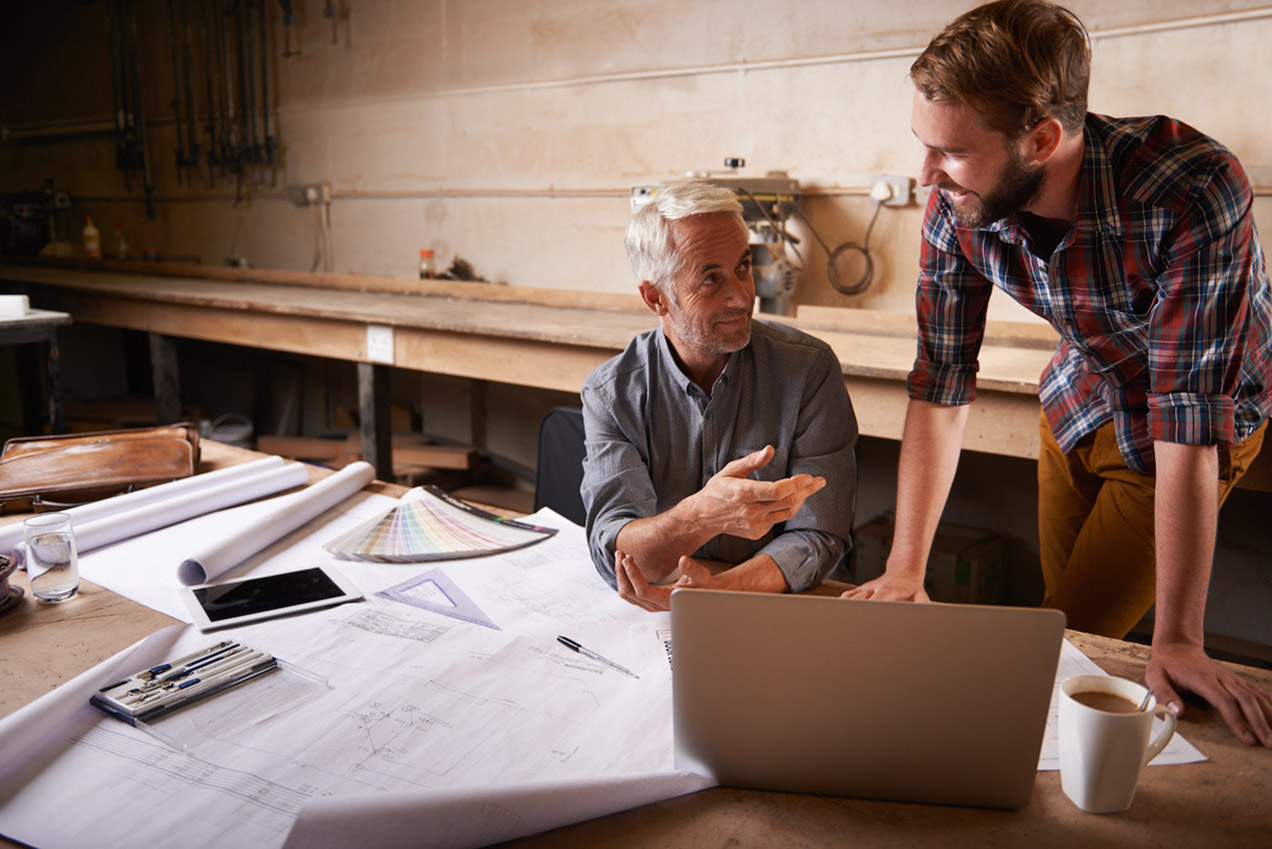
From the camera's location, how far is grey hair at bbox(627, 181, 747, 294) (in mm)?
1466

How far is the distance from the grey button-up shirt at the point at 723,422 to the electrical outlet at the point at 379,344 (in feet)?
6.06

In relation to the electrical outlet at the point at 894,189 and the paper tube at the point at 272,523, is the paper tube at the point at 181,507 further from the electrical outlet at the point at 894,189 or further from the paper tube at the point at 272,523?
the electrical outlet at the point at 894,189

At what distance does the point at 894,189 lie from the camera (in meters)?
3.00

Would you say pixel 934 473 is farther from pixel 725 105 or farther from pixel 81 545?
pixel 725 105

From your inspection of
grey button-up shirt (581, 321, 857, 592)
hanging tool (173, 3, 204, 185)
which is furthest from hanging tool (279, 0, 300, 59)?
grey button-up shirt (581, 321, 857, 592)

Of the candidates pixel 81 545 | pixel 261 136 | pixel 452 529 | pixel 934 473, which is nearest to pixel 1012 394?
pixel 934 473

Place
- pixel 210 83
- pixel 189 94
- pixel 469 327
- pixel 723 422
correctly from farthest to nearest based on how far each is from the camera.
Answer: pixel 189 94
pixel 210 83
pixel 469 327
pixel 723 422

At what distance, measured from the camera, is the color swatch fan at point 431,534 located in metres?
1.35

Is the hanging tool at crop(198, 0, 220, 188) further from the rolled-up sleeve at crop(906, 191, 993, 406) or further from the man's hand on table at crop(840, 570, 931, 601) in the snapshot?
the man's hand on table at crop(840, 570, 931, 601)

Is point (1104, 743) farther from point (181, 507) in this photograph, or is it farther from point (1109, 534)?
point (181, 507)

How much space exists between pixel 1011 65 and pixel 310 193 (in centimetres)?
436

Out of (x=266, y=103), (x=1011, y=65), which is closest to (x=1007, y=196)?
(x=1011, y=65)

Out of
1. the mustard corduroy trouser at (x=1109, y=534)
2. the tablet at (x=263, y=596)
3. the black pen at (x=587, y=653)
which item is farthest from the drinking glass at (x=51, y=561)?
the mustard corduroy trouser at (x=1109, y=534)

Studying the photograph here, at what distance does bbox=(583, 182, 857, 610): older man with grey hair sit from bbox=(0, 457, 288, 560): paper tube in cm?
67
